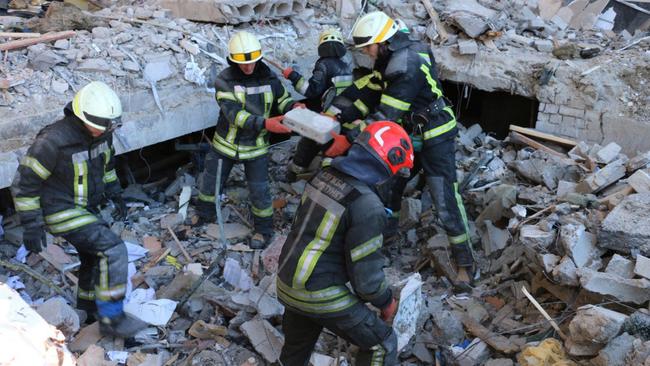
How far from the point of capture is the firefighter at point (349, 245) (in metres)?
3.58

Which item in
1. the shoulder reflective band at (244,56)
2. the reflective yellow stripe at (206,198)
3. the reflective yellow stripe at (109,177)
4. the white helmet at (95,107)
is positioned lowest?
the reflective yellow stripe at (206,198)

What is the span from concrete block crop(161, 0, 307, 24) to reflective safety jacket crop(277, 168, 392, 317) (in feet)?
15.5

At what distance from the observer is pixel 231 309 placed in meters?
5.42

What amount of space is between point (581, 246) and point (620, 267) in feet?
1.15

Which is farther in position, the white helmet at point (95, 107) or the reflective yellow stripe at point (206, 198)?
the reflective yellow stripe at point (206, 198)

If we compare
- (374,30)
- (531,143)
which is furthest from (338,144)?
(531,143)

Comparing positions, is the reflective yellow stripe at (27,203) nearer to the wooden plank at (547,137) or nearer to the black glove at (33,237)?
the black glove at (33,237)

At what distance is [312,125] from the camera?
4.44 m

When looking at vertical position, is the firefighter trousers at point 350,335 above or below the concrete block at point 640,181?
below

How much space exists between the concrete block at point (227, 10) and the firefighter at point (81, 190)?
129 inches

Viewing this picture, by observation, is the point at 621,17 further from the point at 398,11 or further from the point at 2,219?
the point at 2,219

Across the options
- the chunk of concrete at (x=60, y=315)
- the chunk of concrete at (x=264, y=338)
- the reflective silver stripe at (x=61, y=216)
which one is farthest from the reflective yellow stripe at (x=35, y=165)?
the chunk of concrete at (x=264, y=338)

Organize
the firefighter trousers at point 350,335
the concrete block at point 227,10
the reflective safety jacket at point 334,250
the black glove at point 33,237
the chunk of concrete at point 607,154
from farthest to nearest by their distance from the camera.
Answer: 1. the concrete block at point 227,10
2. the chunk of concrete at point 607,154
3. the black glove at point 33,237
4. the firefighter trousers at point 350,335
5. the reflective safety jacket at point 334,250

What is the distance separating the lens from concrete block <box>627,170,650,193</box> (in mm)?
5406
